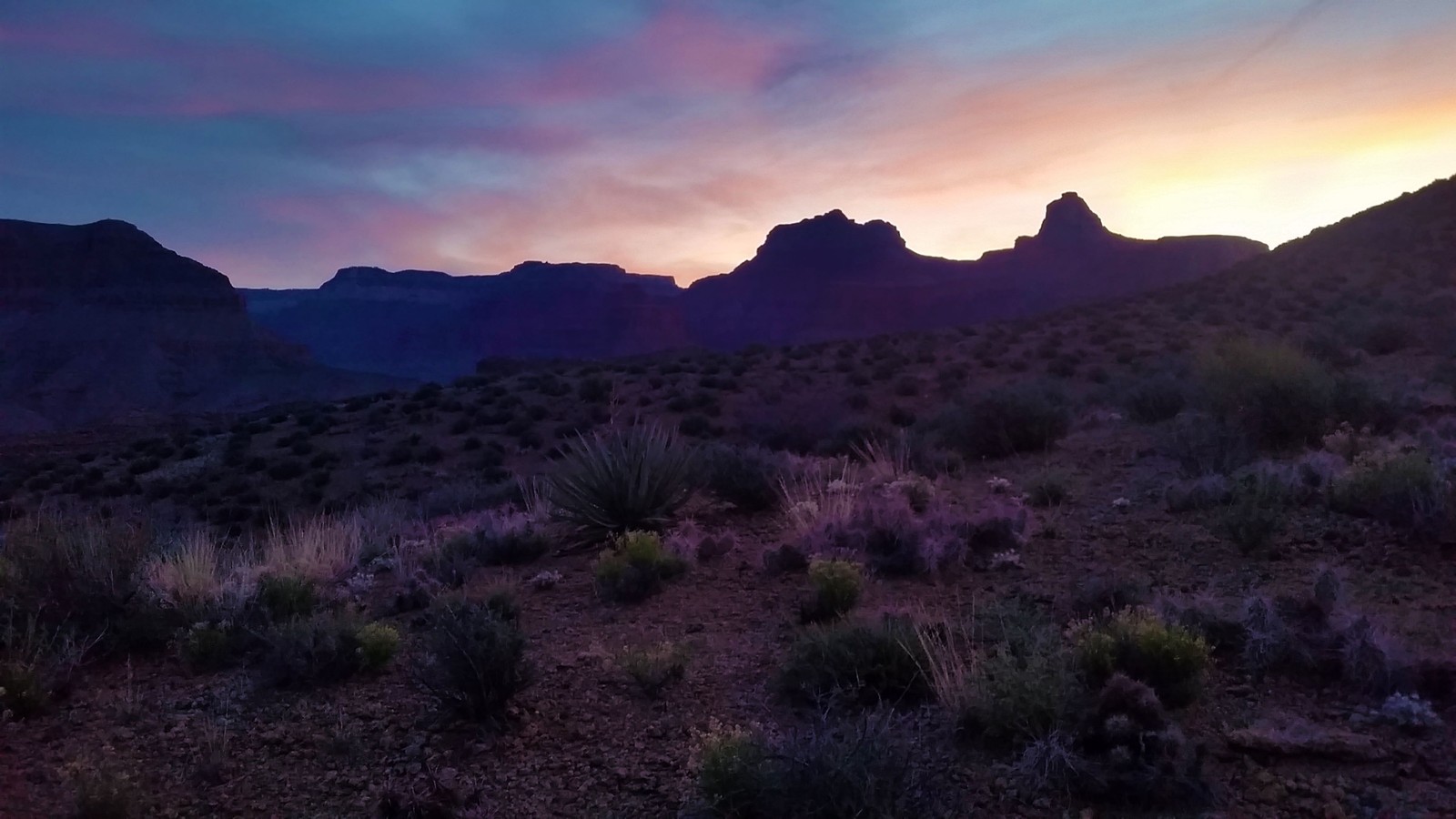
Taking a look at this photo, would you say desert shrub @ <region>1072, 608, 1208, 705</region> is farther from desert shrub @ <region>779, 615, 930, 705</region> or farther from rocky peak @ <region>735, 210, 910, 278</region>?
rocky peak @ <region>735, 210, 910, 278</region>

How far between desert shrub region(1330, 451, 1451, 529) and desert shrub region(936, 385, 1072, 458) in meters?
5.82

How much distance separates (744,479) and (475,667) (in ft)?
17.9

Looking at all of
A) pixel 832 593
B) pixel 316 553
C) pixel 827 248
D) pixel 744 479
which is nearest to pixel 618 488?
pixel 744 479

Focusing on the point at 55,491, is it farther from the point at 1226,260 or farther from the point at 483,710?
the point at 1226,260

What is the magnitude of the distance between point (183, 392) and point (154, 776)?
80.2 meters

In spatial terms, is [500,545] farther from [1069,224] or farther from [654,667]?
[1069,224]

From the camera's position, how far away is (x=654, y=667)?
570 centimetres

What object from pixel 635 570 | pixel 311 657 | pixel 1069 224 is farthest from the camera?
pixel 1069 224

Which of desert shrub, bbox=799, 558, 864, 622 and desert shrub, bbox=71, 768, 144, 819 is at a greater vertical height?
desert shrub, bbox=799, 558, 864, 622

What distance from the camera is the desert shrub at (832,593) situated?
21.9ft

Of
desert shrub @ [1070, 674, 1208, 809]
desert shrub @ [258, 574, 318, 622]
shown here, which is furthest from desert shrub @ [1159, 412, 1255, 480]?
desert shrub @ [258, 574, 318, 622]

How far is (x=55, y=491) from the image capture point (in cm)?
2620

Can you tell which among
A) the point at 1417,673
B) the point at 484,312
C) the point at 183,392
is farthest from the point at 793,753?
the point at 484,312

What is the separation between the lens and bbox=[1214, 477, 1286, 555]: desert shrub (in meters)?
7.22
